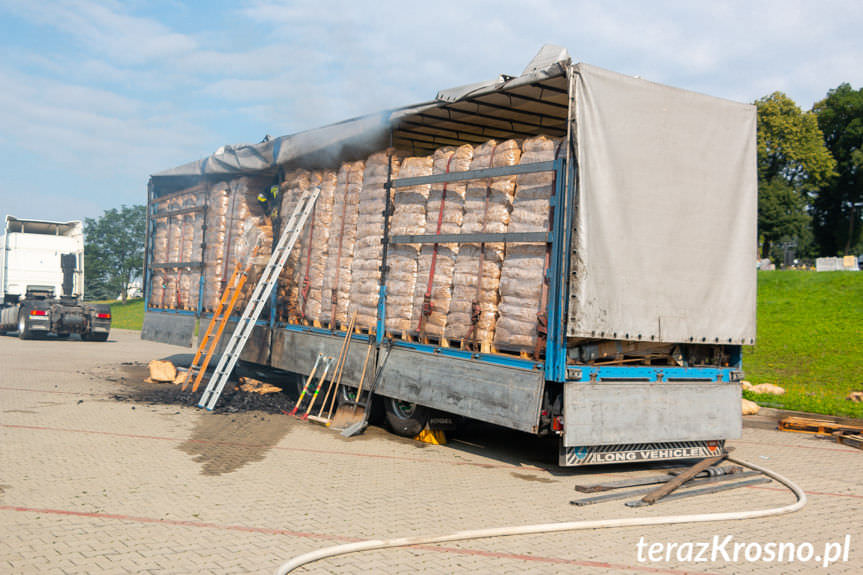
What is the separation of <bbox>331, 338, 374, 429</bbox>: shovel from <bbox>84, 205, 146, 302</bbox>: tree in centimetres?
6009

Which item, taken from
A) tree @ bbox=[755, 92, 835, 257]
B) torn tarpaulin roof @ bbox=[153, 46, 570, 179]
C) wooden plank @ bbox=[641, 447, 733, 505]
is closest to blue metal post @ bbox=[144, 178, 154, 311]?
torn tarpaulin roof @ bbox=[153, 46, 570, 179]

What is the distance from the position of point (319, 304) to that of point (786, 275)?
26302mm

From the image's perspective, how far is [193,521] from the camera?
554 centimetres

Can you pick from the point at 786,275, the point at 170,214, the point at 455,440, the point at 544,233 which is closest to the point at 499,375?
the point at 544,233

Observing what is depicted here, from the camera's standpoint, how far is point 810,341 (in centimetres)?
2038

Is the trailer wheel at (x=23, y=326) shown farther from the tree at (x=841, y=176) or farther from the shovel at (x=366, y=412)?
the tree at (x=841, y=176)

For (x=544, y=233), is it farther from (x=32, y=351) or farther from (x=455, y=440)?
(x=32, y=351)

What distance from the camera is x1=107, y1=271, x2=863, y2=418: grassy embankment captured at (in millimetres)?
14794

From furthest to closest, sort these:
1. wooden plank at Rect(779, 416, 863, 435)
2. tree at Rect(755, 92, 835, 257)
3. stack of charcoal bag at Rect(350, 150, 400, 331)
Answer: tree at Rect(755, 92, 835, 257) < wooden plank at Rect(779, 416, 863, 435) < stack of charcoal bag at Rect(350, 150, 400, 331)

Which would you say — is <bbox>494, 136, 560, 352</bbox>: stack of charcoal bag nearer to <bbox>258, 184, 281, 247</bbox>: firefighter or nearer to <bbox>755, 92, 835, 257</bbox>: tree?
<bbox>258, 184, 281, 247</bbox>: firefighter

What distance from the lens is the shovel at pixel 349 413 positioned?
31.8ft

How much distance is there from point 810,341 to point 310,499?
18.4 m

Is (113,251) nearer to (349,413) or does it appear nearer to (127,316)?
(127,316)

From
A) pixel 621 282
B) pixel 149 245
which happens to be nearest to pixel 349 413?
pixel 621 282
